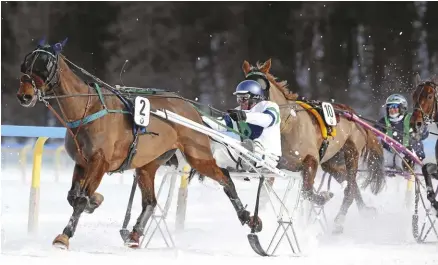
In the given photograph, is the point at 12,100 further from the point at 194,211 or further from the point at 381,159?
the point at 381,159

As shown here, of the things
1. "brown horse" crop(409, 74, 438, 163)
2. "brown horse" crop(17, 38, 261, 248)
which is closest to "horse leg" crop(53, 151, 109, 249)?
"brown horse" crop(17, 38, 261, 248)

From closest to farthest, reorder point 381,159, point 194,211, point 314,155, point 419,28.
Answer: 1. point 314,155
2. point 381,159
3. point 194,211
4. point 419,28

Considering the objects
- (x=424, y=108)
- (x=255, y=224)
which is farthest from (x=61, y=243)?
(x=424, y=108)

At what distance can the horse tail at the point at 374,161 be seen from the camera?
9109 mm

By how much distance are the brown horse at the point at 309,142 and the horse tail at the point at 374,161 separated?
0.16 m

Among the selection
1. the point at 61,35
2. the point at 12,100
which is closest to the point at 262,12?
the point at 61,35

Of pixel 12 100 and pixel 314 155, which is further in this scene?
pixel 12 100

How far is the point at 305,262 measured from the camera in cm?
594

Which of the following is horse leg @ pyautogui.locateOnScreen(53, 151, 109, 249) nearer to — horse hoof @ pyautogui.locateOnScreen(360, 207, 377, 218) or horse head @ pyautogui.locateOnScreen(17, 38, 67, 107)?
horse head @ pyautogui.locateOnScreen(17, 38, 67, 107)

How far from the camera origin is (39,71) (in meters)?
5.51

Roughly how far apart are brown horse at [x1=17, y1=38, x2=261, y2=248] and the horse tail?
9.68 feet

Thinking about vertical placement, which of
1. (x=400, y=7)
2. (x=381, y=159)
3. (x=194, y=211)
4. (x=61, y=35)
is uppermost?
(x=400, y=7)

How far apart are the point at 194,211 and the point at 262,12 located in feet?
30.6

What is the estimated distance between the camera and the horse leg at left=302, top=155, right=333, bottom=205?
23.4 feet
